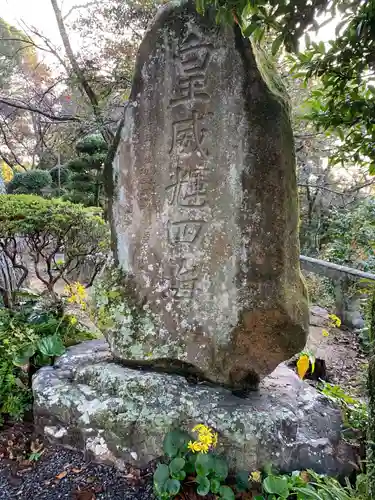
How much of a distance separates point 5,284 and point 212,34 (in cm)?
302

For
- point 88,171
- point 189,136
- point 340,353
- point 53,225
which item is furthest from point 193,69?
point 88,171

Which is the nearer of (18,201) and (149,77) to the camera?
(149,77)

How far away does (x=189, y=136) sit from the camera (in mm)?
2402

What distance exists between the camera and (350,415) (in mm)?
2506

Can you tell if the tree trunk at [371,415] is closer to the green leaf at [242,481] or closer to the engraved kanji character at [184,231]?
the green leaf at [242,481]

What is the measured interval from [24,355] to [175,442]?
1.29 metres

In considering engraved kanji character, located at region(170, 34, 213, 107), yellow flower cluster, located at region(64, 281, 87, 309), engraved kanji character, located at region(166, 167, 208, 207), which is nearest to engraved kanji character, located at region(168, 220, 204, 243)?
engraved kanji character, located at region(166, 167, 208, 207)

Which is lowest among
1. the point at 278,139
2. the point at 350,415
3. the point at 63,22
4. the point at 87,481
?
the point at 87,481

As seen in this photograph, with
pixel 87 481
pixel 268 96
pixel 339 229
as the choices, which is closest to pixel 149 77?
pixel 268 96

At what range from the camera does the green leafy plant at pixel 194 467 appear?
2016mm

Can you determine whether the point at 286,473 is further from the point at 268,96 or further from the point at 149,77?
the point at 149,77

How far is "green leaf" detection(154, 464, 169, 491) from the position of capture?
203 centimetres

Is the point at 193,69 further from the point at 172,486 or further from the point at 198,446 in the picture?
the point at 172,486

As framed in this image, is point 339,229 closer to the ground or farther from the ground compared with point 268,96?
closer to the ground
